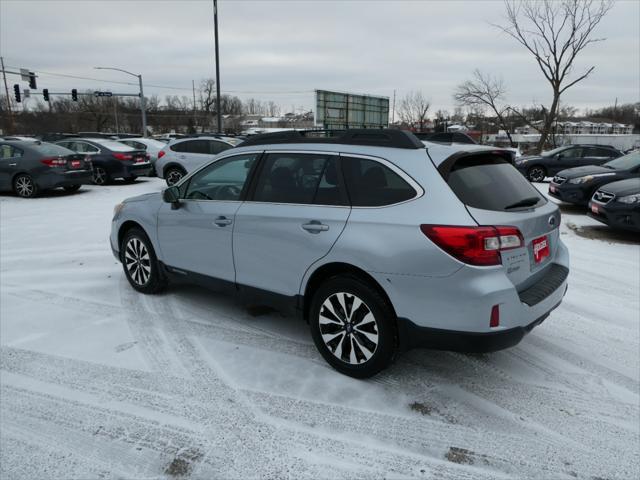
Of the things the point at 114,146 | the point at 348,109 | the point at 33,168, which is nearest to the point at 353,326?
the point at 33,168

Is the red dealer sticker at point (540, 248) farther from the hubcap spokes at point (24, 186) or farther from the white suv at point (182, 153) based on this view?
the hubcap spokes at point (24, 186)

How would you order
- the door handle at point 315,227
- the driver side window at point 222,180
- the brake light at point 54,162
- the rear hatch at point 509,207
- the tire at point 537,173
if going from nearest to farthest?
the rear hatch at point 509,207, the door handle at point 315,227, the driver side window at point 222,180, the brake light at point 54,162, the tire at point 537,173

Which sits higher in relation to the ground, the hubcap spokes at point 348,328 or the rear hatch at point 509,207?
the rear hatch at point 509,207

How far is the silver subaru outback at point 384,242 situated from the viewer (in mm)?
2807

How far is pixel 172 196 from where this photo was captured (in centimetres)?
452

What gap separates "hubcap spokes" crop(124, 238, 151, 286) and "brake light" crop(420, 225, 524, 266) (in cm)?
330

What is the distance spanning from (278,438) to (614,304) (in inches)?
158

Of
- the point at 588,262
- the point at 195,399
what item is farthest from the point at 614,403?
the point at 588,262

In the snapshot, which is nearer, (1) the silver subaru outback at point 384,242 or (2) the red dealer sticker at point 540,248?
(1) the silver subaru outback at point 384,242

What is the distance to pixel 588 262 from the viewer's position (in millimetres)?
6477

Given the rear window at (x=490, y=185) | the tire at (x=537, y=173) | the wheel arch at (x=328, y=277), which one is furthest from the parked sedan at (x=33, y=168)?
the tire at (x=537, y=173)

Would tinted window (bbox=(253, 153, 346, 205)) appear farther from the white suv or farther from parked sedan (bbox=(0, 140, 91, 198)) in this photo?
the white suv

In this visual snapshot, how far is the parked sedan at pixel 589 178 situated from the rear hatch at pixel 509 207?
7.68 meters

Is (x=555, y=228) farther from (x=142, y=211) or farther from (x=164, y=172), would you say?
(x=164, y=172)
